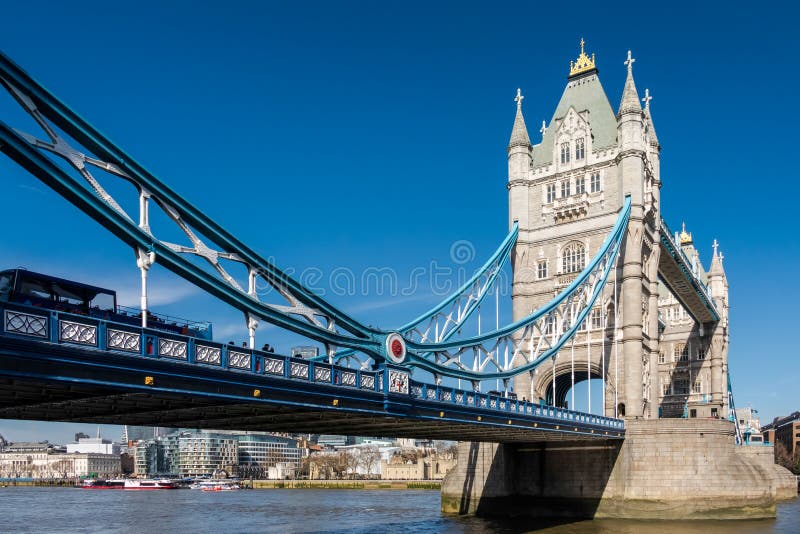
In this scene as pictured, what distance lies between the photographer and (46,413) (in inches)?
919

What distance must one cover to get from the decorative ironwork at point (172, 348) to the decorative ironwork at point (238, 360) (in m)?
1.51

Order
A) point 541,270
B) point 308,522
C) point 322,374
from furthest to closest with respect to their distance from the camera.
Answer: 1. point 541,270
2. point 308,522
3. point 322,374

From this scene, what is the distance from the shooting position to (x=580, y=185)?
5425cm

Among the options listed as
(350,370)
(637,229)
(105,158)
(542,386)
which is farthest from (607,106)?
(105,158)

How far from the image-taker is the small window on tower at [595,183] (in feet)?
176

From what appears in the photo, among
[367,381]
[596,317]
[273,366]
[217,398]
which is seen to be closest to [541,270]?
[596,317]

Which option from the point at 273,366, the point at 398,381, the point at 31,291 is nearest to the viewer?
the point at 31,291

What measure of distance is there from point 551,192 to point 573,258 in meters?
4.70

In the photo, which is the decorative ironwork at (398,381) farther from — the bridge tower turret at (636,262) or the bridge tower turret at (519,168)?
the bridge tower turret at (519,168)

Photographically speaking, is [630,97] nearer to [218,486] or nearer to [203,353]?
[203,353]

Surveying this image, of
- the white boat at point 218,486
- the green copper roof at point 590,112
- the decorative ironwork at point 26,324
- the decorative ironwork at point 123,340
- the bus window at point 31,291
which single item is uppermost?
the green copper roof at point 590,112

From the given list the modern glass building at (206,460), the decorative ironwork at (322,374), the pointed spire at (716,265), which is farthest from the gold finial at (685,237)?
the modern glass building at (206,460)

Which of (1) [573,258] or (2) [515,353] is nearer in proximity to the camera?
(2) [515,353]

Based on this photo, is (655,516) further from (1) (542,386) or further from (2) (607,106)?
(2) (607,106)
